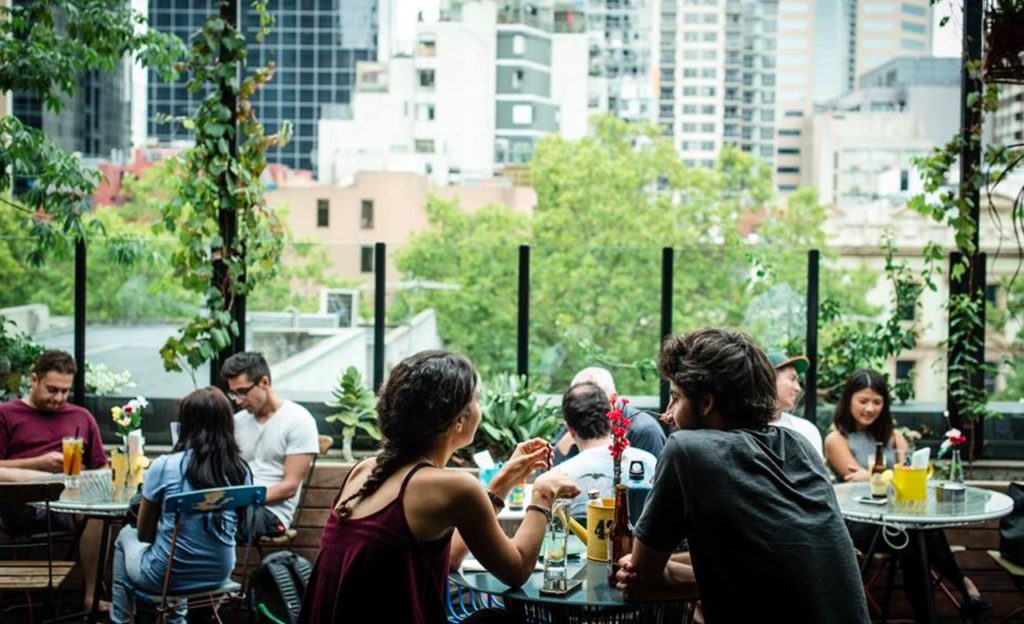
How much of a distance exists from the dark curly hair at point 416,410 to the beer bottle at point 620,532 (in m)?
0.65

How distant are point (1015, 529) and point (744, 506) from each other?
3275mm

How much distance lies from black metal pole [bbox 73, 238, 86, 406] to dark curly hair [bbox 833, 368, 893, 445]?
Result: 387 cm

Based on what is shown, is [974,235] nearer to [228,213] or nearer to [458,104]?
[228,213]

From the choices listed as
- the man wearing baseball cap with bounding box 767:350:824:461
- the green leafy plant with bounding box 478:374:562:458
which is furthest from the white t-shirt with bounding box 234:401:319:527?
the man wearing baseball cap with bounding box 767:350:824:461

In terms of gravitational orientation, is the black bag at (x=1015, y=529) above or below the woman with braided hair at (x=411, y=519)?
below

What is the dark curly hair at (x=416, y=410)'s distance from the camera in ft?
9.24

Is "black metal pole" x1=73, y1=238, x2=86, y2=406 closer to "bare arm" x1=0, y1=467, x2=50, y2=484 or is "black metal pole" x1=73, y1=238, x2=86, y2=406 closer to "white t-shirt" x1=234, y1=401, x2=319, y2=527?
"bare arm" x1=0, y1=467, x2=50, y2=484

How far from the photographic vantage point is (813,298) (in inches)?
258

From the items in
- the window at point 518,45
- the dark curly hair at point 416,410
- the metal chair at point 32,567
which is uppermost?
the window at point 518,45

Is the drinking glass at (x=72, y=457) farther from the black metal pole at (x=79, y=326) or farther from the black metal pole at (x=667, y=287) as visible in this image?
the black metal pole at (x=667, y=287)

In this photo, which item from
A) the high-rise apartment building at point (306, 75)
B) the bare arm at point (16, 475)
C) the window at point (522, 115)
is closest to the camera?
the bare arm at point (16, 475)

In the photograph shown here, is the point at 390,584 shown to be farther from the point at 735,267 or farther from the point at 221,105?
the point at 735,267

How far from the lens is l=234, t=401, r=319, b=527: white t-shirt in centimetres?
556

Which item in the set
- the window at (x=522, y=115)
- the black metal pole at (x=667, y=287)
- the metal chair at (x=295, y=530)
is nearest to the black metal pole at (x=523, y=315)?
the black metal pole at (x=667, y=287)
